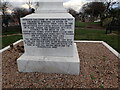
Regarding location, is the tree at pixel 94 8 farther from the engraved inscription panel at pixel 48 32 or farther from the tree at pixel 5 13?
the engraved inscription panel at pixel 48 32

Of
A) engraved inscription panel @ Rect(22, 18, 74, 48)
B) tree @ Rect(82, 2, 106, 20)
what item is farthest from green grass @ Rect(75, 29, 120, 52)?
tree @ Rect(82, 2, 106, 20)

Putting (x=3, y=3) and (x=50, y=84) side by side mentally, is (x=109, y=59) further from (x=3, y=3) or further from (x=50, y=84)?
(x=3, y=3)

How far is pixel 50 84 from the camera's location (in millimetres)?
2357

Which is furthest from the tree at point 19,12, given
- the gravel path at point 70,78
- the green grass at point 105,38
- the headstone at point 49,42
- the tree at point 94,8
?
the tree at point 94,8

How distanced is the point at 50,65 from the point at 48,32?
0.83 m

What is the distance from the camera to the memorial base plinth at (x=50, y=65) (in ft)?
8.84

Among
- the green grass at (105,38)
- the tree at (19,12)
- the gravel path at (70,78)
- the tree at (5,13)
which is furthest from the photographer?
the tree at (19,12)

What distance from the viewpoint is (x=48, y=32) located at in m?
2.78

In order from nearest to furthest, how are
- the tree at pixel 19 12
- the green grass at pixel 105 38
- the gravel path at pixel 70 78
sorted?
the gravel path at pixel 70 78, the green grass at pixel 105 38, the tree at pixel 19 12

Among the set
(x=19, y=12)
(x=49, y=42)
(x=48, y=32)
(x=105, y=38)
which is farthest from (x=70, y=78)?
(x=19, y=12)

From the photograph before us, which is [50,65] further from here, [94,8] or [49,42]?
[94,8]

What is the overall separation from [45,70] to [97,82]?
126 centimetres

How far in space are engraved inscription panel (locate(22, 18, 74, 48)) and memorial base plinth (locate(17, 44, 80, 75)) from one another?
14.3 inches

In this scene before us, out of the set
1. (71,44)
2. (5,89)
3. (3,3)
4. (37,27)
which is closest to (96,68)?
(71,44)
